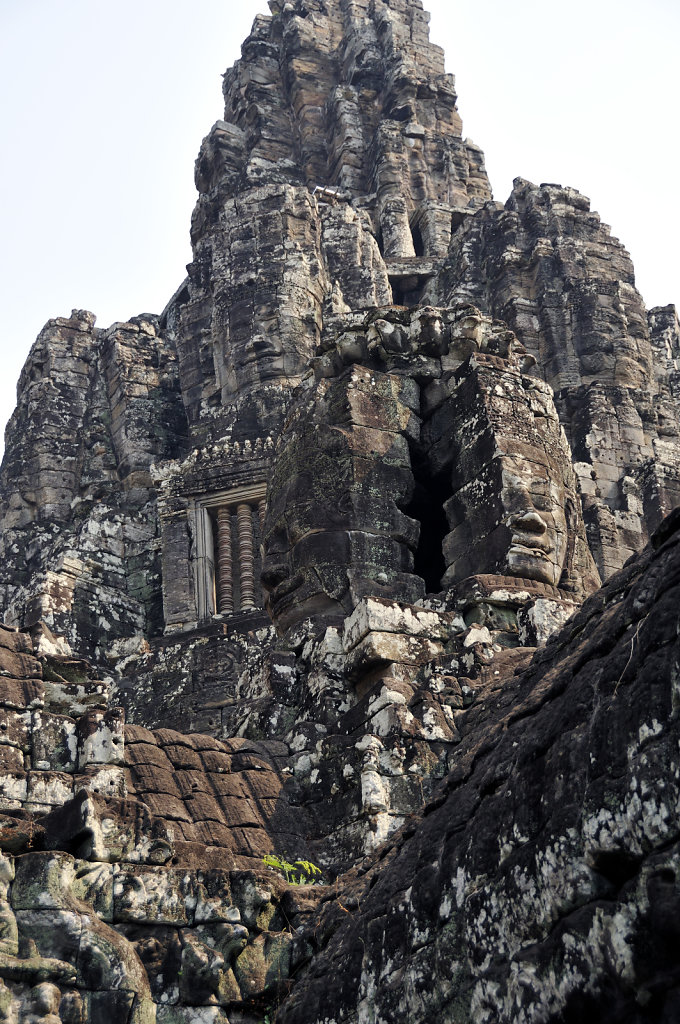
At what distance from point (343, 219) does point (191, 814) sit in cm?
3046

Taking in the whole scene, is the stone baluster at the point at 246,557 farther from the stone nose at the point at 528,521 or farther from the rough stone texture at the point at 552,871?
the rough stone texture at the point at 552,871

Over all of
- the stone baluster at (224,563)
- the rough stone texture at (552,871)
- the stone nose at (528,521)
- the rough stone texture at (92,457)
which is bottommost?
the rough stone texture at (552,871)

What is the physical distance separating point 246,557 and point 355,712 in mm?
15857

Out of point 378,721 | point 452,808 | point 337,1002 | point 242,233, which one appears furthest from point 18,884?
point 242,233

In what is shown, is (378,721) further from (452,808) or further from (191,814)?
(452,808)

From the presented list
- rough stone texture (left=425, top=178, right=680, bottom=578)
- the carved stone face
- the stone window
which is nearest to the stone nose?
the carved stone face

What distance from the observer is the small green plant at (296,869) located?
9.23 metres

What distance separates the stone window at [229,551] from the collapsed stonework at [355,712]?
0.06 meters

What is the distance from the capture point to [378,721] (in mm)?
10438

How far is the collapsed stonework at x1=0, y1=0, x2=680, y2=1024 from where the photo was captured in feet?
17.6

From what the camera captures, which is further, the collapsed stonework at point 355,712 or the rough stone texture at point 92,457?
the rough stone texture at point 92,457

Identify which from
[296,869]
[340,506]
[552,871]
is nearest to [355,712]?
[296,869]

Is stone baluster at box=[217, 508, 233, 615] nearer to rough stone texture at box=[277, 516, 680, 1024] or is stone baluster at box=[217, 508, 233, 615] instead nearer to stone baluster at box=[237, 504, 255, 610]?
stone baluster at box=[237, 504, 255, 610]

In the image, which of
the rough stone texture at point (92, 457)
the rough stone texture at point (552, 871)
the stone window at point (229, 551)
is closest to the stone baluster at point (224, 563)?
the stone window at point (229, 551)
